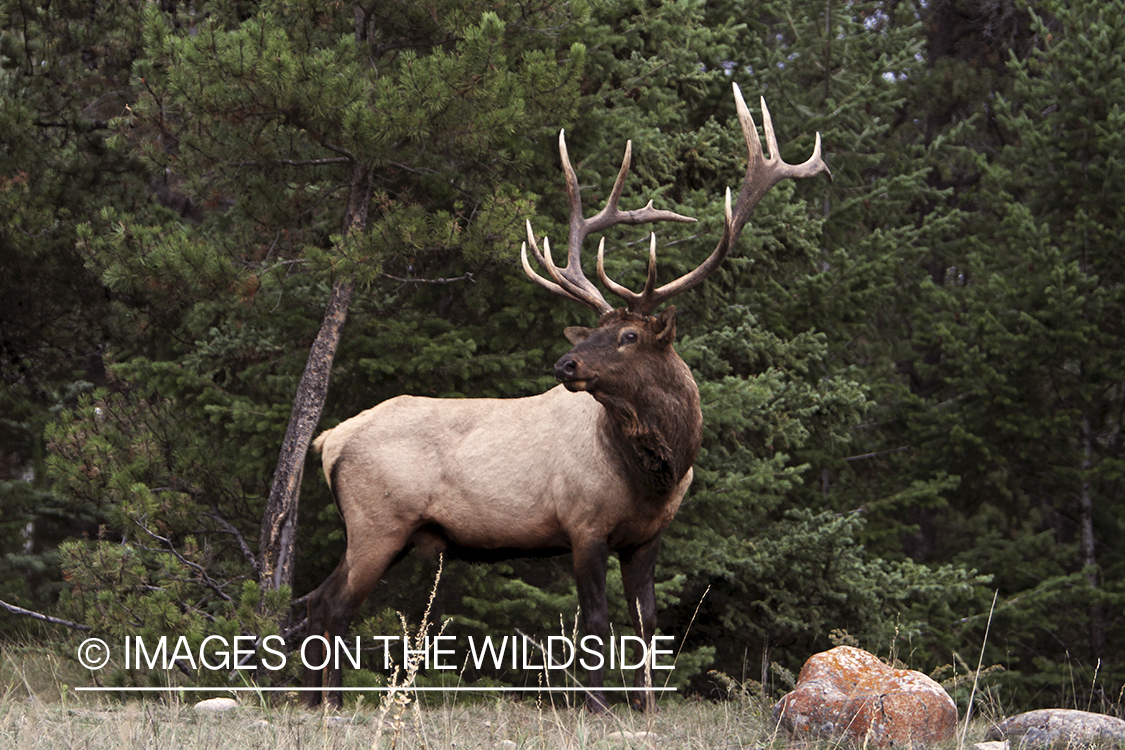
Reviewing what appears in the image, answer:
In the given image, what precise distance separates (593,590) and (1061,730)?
2.23 m

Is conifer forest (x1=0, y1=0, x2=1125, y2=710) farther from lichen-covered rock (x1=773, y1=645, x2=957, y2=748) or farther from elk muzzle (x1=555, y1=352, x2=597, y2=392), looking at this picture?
elk muzzle (x1=555, y1=352, x2=597, y2=392)

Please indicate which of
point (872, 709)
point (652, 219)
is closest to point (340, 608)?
point (652, 219)

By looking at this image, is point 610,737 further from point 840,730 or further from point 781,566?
point 781,566

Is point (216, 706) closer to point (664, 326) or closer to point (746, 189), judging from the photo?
point (664, 326)

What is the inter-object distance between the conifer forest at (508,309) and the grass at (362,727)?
2.91 feet

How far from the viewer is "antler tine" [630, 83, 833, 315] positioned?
18.7ft

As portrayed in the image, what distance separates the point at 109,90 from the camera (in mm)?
9469

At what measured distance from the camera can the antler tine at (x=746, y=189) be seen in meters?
5.70

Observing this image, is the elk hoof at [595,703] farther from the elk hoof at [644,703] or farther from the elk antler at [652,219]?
the elk antler at [652,219]

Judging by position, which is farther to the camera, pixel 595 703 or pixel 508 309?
pixel 508 309

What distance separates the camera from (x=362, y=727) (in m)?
5.16

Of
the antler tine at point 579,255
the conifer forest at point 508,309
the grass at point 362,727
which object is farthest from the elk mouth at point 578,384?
the conifer forest at point 508,309

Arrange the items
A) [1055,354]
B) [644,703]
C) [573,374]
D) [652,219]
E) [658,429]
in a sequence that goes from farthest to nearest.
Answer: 1. [1055,354]
2. [652,219]
3. [644,703]
4. [658,429]
5. [573,374]

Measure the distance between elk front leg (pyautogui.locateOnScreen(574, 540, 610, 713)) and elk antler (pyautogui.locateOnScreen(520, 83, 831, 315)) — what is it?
124cm
